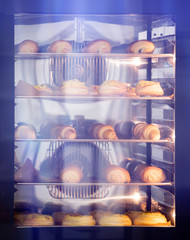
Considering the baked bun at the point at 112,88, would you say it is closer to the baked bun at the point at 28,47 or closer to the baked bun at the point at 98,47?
the baked bun at the point at 98,47

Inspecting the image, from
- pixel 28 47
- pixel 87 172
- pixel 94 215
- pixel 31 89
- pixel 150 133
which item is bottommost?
pixel 94 215

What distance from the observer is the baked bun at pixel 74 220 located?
8.89 feet

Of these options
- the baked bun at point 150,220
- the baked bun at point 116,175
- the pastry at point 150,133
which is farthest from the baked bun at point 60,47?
the baked bun at point 150,220

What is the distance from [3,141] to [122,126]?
951mm

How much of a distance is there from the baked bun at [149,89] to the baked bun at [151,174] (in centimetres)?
56

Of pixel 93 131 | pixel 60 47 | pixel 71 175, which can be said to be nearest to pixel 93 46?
pixel 60 47

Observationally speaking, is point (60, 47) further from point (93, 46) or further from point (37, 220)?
point (37, 220)

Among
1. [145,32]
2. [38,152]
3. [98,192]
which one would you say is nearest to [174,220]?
[98,192]

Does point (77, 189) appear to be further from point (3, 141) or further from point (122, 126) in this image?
point (3, 141)

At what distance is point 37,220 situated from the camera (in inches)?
107

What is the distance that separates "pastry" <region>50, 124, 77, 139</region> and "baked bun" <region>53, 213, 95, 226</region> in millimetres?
587

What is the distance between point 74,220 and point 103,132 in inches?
26.7

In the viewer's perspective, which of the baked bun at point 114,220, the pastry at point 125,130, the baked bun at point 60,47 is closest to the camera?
the baked bun at point 114,220

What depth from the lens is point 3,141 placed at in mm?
2531
